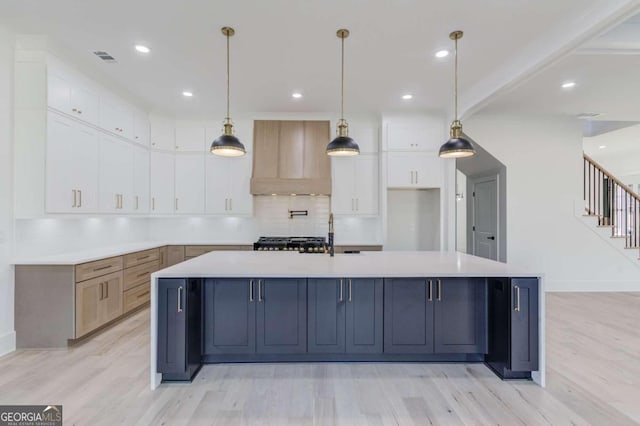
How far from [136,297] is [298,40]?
3.86 meters

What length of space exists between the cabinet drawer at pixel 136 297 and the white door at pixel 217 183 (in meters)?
1.55

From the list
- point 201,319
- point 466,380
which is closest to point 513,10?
point 466,380

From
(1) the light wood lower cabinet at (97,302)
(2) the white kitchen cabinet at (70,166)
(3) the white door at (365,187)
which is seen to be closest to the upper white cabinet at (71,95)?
(2) the white kitchen cabinet at (70,166)

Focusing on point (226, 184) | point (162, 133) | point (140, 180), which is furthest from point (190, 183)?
point (162, 133)

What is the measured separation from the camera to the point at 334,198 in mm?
5262

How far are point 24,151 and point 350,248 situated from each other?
415 centimetres

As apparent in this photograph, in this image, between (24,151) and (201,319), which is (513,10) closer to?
(201,319)

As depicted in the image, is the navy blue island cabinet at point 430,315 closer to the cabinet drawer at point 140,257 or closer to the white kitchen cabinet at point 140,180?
the cabinet drawer at point 140,257

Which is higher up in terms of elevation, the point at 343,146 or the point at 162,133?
the point at 162,133

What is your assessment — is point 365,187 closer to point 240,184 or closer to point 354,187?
point 354,187

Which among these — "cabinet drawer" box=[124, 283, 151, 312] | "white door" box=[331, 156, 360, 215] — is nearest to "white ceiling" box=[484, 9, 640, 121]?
"white door" box=[331, 156, 360, 215]

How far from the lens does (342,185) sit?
17.3 feet

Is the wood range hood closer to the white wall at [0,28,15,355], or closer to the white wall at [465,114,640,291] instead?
the white wall at [465,114,640,291]

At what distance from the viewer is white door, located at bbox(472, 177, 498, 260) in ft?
18.7
